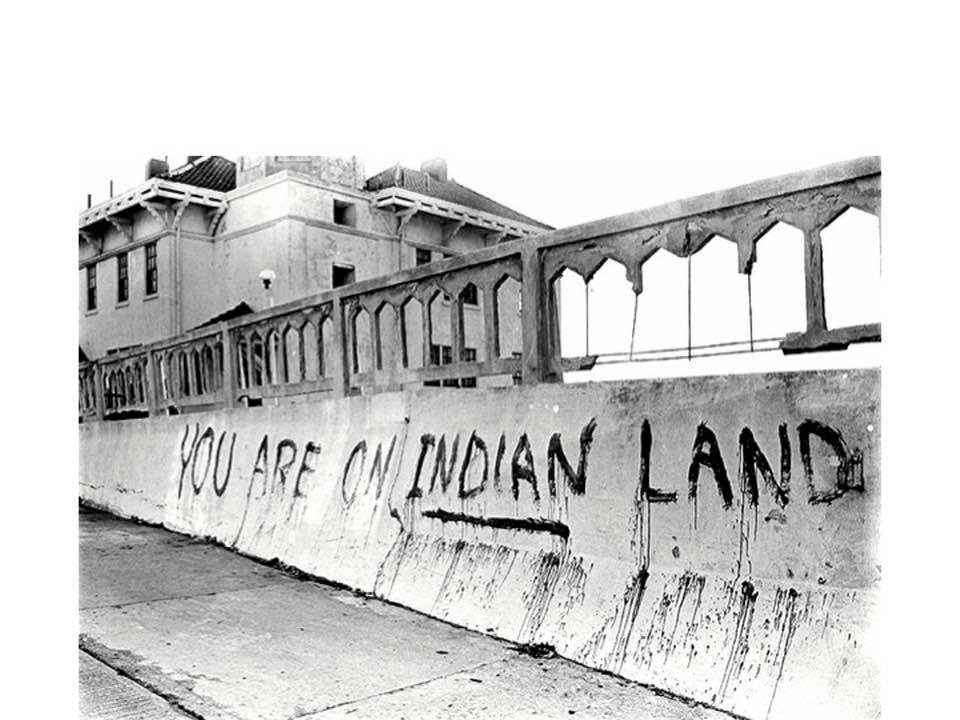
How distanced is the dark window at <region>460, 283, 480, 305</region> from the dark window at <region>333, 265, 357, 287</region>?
11799 mm

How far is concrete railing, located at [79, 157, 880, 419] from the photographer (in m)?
3.78

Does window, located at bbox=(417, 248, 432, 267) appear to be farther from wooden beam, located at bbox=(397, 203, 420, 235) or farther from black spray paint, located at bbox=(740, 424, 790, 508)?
black spray paint, located at bbox=(740, 424, 790, 508)

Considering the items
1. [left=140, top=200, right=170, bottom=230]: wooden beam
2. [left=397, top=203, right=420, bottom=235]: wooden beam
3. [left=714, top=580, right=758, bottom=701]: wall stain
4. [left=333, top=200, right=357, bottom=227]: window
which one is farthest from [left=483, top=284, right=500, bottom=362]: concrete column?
[left=333, top=200, right=357, bottom=227]: window

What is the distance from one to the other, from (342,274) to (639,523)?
14.8 m

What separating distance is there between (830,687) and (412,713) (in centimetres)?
175

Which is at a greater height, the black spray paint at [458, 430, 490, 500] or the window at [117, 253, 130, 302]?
the window at [117, 253, 130, 302]

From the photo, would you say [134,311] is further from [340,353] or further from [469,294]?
[469,294]

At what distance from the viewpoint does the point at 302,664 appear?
421 centimetres

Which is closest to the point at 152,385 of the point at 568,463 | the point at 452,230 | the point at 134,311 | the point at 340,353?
the point at 134,311

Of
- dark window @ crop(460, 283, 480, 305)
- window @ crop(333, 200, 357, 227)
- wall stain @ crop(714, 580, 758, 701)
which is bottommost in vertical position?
wall stain @ crop(714, 580, 758, 701)

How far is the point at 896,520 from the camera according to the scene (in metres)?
2.54

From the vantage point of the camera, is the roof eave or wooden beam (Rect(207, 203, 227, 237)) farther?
wooden beam (Rect(207, 203, 227, 237))

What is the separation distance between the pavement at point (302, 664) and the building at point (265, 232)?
234 inches

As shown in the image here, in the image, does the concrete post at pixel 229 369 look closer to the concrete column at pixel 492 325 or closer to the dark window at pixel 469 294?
the dark window at pixel 469 294
